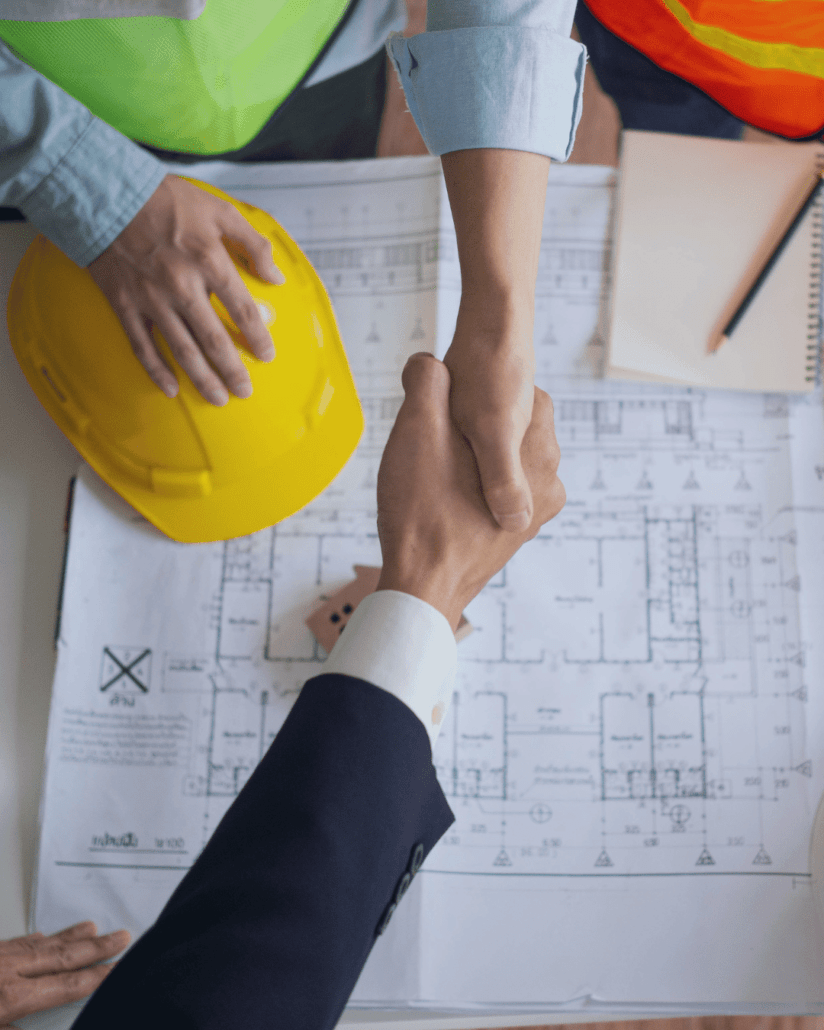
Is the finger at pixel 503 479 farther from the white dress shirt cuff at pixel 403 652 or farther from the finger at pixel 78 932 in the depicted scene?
the finger at pixel 78 932

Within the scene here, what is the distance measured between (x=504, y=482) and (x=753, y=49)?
0.48 meters

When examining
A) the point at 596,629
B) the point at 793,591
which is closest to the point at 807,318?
the point at 793,591

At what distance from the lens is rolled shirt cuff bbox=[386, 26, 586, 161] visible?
1.46 ft

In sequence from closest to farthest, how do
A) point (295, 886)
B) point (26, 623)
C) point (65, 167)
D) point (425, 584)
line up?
1. point (295, 886)
2. point (425, 584)
3. point (65, 167)
4. point (26, 623)

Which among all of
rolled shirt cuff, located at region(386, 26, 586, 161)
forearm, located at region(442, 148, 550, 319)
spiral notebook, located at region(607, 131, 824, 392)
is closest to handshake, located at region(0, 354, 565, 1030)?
forearm, located at region(442, 148, 550, 319)

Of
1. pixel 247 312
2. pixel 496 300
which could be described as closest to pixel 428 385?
pixel 496 300

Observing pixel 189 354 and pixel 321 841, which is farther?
pixel 189 354

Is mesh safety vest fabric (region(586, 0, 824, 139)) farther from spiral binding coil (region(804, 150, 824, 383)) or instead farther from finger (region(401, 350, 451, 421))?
finger (region(401, 350, 451, 421))

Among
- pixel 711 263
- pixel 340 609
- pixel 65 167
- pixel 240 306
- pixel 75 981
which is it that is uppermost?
pixel 65 167

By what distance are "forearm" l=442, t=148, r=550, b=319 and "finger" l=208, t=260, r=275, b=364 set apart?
175mm

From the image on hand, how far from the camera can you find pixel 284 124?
27.1 inches

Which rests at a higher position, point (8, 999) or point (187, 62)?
point (187, 62)

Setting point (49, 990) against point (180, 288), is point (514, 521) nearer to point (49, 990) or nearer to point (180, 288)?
point (180, 288)

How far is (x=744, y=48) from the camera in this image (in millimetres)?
600
